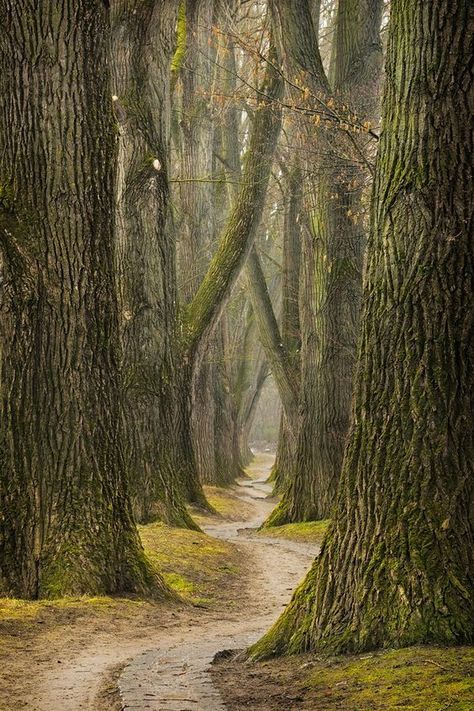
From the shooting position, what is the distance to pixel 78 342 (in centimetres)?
922

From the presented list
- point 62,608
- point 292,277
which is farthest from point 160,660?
point 292,277

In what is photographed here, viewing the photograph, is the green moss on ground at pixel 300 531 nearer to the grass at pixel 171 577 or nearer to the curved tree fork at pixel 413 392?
the grass at pixel 171 577

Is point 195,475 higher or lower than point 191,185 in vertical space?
lower

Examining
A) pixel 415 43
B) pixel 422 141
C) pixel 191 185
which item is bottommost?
pixel 422 141

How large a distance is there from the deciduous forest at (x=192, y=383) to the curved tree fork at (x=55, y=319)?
2 centimetres

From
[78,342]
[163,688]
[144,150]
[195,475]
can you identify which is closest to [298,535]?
[195,475]

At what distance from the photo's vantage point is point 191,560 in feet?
40.3

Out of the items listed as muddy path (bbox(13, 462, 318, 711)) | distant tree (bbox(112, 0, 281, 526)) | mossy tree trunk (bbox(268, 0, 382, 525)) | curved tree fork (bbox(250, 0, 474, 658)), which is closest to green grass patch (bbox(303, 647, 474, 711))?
curved tree fork (bbox(250, 0, 474, 658))

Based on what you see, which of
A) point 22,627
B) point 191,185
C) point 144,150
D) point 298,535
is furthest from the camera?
point 191,185

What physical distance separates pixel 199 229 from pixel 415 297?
19.1 metres

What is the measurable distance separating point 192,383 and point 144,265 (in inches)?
125

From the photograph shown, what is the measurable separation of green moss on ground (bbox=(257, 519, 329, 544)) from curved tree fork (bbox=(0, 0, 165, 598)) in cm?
703

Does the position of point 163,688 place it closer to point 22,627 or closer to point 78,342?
point 22,627

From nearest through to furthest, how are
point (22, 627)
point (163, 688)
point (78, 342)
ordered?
point (163, 688) → point (22, 627) → point (78, 342)
